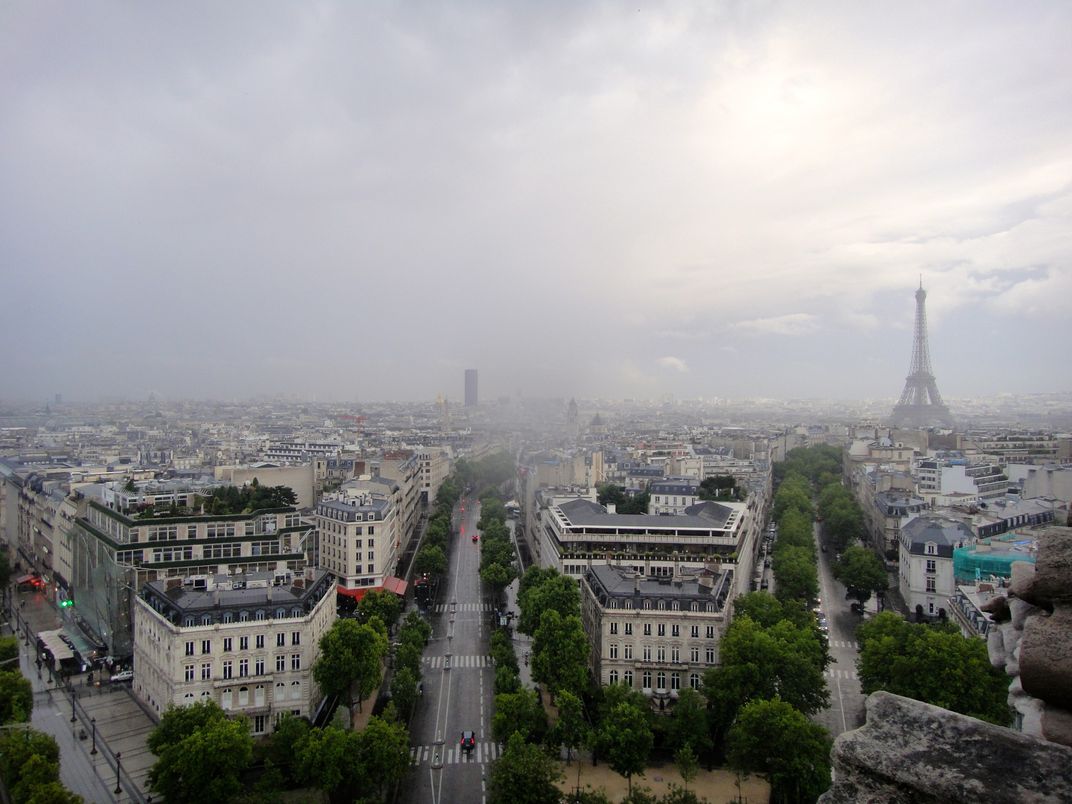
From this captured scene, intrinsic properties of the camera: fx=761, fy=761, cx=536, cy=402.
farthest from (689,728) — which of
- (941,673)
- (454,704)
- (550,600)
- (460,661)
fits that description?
(460,661)

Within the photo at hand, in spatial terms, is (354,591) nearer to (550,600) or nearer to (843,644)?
(550,600)

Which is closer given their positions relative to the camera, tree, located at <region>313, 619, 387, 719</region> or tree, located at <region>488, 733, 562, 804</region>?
tree, located at <region>488, 733, 562, 804</region>

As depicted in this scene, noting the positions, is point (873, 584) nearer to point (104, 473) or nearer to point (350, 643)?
point (350, 643)

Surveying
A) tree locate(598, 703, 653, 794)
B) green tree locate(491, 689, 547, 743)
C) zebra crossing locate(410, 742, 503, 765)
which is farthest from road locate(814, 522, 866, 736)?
zebra crossing locate(410, 742, 503, 765)

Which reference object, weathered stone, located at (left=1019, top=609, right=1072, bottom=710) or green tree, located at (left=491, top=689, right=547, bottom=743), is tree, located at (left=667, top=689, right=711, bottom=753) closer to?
green tree, located at (left=491, top=689, right=547, bottom=743)

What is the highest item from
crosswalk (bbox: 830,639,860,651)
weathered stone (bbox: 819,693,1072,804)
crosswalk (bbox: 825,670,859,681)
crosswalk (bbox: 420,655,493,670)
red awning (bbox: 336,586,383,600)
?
weathered stone (bbox: 819,693,1072,804)

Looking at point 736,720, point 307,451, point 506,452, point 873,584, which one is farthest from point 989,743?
point 506,452
